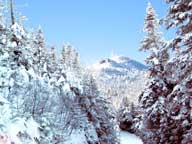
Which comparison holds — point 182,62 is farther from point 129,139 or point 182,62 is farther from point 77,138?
point 129,139

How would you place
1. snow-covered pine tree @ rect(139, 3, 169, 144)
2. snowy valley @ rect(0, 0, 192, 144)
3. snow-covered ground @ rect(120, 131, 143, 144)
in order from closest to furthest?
snowy valley @ rect(0, 0, 192, 144) < snow-covered pine tree @ rect(139, 3, 169, 144) < snow-covered ground @ rect(120, 131, 143, 144)

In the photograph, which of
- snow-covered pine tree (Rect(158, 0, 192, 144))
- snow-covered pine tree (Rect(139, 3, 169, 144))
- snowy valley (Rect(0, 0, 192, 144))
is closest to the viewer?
snowy valley (Rect(0, 0, 192, 144))

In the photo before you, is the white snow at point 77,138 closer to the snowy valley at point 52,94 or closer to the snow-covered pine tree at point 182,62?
the snowy valley at point 52,94

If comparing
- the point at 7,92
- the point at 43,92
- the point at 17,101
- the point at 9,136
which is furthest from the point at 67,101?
the point at 9,136

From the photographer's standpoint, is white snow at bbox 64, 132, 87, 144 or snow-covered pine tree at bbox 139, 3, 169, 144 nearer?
white snow at bbox 64, 132, 87, 144

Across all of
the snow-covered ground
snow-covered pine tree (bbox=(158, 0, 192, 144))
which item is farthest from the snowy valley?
the snow-covered ground

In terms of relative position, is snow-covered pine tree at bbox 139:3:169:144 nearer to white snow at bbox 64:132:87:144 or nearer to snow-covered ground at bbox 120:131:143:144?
white snow at bbox 64:132:87:144

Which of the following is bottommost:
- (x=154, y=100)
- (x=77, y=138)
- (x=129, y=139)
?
(x=129, y=139)

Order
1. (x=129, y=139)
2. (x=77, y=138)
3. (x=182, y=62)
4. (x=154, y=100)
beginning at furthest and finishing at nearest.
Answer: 1. (x=129, y=139)
2. (x=154, y=100)
3. (x=77, y=138)
4. (x=182, y=62)

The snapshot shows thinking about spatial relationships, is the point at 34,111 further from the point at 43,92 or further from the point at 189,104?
the point at 189,104

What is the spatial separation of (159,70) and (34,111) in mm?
16274

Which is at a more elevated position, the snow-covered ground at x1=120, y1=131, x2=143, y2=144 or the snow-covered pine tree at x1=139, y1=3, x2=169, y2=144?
the snow-covered pine tree at x1=139, y1=3, x2=169, y2=144

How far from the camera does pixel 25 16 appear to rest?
30.8 meters

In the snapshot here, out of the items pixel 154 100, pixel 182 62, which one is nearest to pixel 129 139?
pixel 154 100
